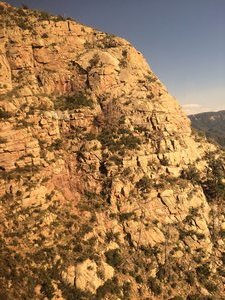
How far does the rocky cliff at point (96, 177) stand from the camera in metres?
32.1

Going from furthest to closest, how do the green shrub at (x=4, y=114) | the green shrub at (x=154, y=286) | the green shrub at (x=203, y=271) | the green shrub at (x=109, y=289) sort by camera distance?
1. the green shrub at (x=4, y=114)
2. the green shrub at (x=203, y=271)
3. the green shrub at (x=154, y=286)
4. the green shrub at (x=109, y=289)

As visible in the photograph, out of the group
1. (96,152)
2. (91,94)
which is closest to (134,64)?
(91,94)

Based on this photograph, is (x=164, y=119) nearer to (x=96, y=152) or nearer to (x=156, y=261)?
(x=96, y=152)

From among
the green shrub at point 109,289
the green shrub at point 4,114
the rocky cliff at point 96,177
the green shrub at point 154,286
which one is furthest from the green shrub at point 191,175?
the green shrub at point 4,114

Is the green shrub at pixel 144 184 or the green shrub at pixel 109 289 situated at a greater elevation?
the green shrub at pixel 144 184

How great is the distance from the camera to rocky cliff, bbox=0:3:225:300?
1262 inches

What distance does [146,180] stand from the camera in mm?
40750

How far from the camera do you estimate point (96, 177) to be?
40531 mm

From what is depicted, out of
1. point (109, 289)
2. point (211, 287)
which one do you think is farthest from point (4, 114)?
point (211, 287)

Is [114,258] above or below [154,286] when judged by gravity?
A: above

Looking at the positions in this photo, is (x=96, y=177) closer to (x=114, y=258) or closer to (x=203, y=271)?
(x=114, y=258)

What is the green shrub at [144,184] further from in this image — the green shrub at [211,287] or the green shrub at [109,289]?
the green shrub at [211,287]

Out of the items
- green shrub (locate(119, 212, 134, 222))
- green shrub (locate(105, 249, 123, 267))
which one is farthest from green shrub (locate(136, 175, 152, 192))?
green shrub (locate(105, 249, 123, 267))

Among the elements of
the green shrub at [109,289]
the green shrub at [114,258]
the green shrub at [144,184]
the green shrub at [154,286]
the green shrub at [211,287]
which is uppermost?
the green shrub at [144,184]
